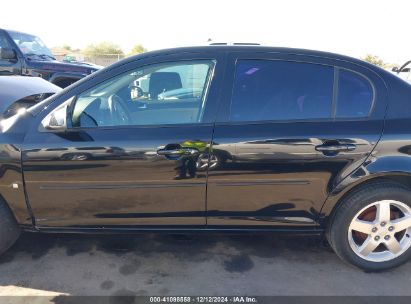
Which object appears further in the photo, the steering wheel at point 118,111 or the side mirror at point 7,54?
the side mirror at point 7,54

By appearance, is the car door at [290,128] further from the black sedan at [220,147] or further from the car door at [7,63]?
the car door at [7,63]

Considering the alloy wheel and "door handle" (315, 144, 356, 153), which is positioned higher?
"door handle" (315, 144, 356, 153)

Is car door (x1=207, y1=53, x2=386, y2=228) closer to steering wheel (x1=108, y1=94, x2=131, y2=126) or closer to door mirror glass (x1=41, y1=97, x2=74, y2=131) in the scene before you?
steering wheel (x1=108, y1=94, x2=131, y2=126)

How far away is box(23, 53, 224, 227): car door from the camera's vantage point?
240 cm

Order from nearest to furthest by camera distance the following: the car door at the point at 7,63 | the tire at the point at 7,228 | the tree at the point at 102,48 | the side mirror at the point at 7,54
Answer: the tire at the point at 7,228
the side mirror at the point at 7,54
the car door at the point at 7,63
the tree at the point at 102,48

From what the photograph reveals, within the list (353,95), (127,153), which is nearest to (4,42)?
(127,153)

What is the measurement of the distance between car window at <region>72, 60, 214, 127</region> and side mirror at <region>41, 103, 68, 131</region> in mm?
63

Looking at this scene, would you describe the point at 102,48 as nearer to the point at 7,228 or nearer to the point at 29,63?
the point at 29,63

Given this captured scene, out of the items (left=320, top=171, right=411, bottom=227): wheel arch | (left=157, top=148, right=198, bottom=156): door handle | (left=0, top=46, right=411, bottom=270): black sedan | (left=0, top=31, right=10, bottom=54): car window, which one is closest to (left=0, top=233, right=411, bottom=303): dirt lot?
(left=0, top=46, right=411, bottom=270): black sedan

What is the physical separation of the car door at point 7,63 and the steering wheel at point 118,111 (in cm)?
531

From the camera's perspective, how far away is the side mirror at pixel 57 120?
2.40 m

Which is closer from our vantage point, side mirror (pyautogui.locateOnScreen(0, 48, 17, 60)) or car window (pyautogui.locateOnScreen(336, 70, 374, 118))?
car window (pyautogui.locateOnScreen(336, 70, 374, 118))

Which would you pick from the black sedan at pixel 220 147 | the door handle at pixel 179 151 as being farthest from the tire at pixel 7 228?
the door handle at pixel 179 151

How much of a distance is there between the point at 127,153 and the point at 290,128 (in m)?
1.13
